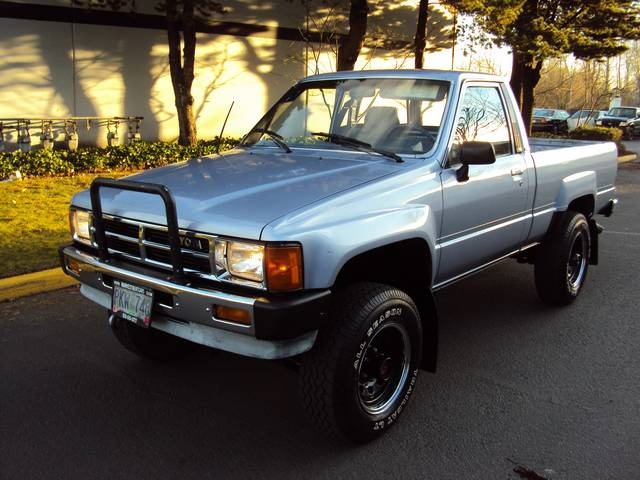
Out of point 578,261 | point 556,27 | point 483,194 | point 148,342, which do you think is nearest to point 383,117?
point 483,194

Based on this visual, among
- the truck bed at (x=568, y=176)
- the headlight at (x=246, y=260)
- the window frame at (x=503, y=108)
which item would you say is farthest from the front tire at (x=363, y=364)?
→ the truck bed at (x=568, y=176)

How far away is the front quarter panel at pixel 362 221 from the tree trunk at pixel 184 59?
9.72 m

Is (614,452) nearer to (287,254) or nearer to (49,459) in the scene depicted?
(287,254)

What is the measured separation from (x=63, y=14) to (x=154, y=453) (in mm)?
11797

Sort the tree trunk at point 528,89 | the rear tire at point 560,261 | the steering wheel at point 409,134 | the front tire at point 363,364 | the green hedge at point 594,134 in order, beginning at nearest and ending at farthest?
the front tire at point 363,364 < the steering wheel at point 409,134 < the rear tire at point 560,261 < the tree trunk at point 528,89 < the green hedge at point 594,134

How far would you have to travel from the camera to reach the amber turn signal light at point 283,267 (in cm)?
273

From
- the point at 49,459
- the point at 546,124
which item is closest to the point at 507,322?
the point at 49,459

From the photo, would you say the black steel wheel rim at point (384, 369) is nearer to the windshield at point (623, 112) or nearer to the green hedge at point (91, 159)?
the green hedge at point (91, 159)

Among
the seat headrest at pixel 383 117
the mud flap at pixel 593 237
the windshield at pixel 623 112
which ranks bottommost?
the mud flap at pixel 593 237

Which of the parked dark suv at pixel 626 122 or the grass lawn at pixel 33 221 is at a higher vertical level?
the parked dark suv at pixel 626 122

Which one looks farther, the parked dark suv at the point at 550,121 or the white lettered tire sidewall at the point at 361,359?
the parked dark suv at the point at 550,121

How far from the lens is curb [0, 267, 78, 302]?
5.29 m

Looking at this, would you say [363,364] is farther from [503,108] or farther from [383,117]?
[503,108]

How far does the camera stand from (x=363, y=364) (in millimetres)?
3240
